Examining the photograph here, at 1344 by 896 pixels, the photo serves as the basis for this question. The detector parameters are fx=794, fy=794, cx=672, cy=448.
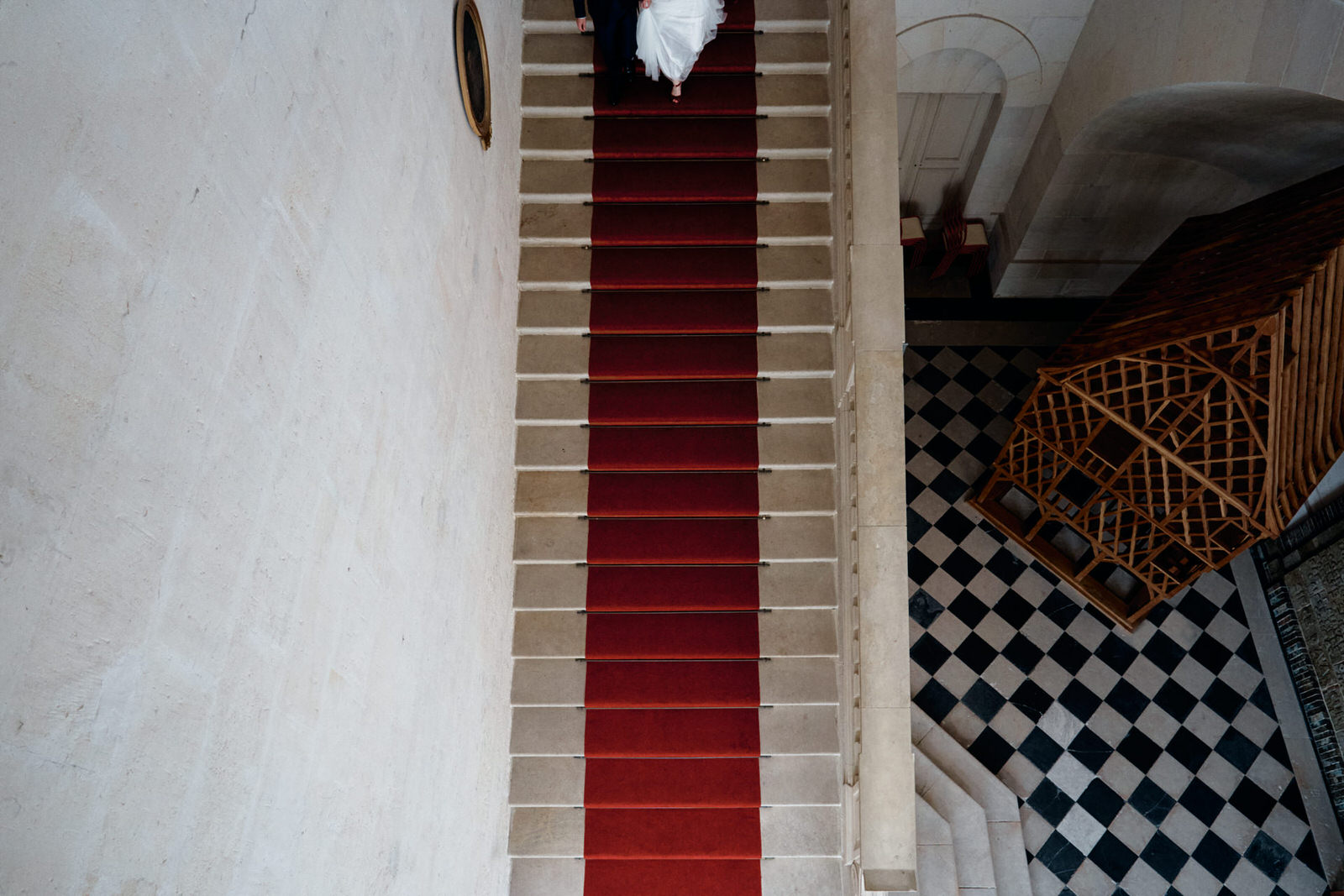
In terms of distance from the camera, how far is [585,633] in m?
5.45

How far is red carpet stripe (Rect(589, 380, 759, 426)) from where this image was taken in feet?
18.2

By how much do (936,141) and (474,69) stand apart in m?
5.67

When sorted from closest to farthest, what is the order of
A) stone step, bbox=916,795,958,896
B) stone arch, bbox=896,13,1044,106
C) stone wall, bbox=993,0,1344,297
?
stone wall, bbox=993,0,1344,297 < stone step, bbox=916,795,958,896 < stone arch, bbox=896,13,1044,106

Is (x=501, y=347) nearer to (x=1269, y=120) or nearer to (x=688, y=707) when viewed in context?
(x=688, y=707)

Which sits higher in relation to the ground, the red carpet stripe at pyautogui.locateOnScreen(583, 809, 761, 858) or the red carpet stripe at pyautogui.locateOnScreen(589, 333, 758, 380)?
the red carpet stripe at pyautogui.locateOnScreen(589, 333, 758, 380)

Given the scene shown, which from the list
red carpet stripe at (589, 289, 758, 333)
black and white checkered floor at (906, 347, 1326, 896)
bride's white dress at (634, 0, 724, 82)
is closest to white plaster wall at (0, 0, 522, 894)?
bride's white dress at (634, 0, 724, 82)

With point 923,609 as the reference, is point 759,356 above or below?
above

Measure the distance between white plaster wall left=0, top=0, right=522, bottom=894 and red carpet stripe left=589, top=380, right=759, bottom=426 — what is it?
1.99m

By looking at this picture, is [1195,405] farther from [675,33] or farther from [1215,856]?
[675,33]

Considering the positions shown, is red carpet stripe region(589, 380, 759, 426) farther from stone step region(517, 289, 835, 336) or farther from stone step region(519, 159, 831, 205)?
stone step region(519, 159, 831, 205)

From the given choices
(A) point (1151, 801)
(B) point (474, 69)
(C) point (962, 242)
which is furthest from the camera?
(C) point (962, 242)

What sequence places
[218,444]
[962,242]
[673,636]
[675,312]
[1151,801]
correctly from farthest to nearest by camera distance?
[962,242] → [1151,801] → [675,312] → [673,636] → [218,444]

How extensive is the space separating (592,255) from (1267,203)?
17.5ft

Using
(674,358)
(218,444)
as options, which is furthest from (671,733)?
(218,444)
